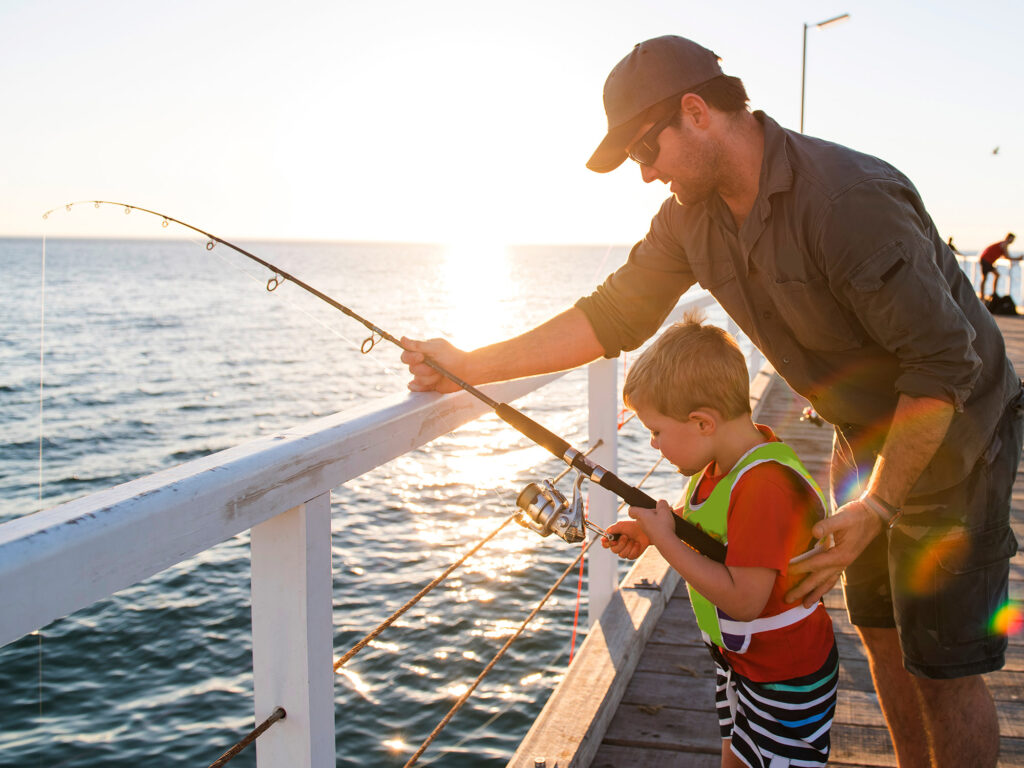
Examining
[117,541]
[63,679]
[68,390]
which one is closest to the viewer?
[117,541]

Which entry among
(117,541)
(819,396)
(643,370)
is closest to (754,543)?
(643,370)

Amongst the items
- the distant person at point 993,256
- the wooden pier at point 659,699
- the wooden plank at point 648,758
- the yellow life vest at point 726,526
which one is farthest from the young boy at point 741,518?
the distant person at point 993,256

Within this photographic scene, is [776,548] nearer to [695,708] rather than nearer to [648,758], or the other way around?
[648,758]

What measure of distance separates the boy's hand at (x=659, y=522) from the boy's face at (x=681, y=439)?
11 centimetres

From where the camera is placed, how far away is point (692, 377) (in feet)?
5.83

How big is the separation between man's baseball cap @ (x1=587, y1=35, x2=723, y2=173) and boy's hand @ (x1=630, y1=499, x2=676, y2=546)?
2.55 feet

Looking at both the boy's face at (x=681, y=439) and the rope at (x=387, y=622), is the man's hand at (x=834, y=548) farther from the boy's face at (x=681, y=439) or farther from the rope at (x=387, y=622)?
the rope at (x=387, y=622)

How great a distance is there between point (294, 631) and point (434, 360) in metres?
0.81

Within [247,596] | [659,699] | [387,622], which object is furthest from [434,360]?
[247,596]

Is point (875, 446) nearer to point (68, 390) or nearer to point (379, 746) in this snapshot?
point (379, 746)

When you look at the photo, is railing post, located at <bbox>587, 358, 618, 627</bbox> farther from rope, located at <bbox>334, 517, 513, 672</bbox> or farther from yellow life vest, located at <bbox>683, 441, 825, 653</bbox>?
yellow life vest, located at <bbox>683, 441, 825, 653</bbox>

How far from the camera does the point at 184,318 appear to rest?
119ft

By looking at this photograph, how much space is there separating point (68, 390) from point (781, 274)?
2121 cm

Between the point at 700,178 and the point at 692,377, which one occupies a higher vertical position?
the point at 700,178
